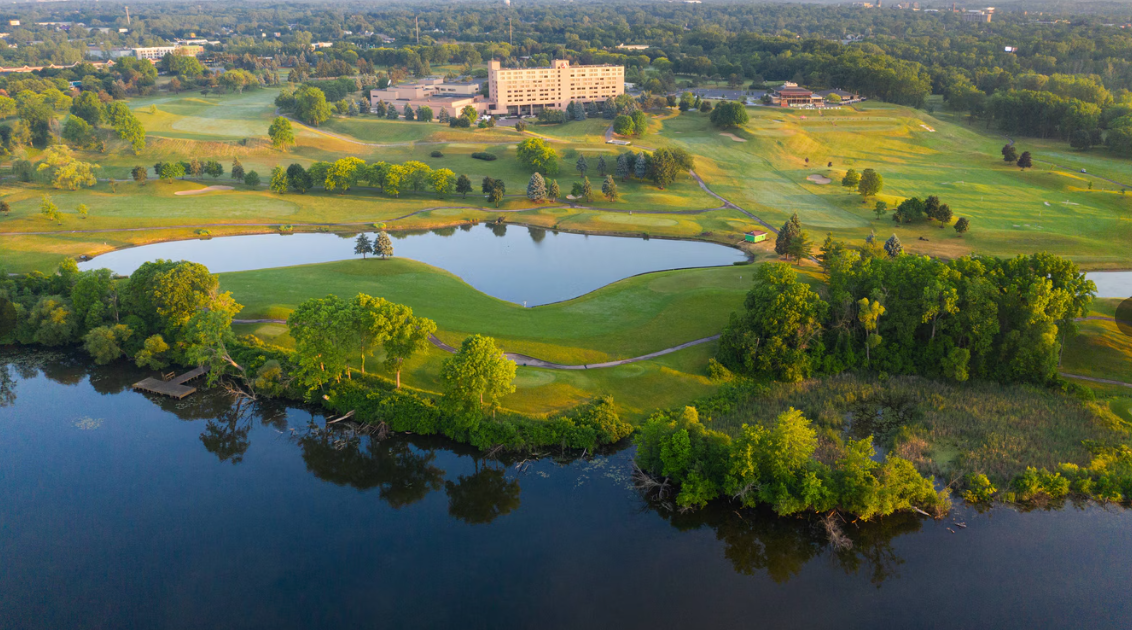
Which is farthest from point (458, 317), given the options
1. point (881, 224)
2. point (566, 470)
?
point (881, 224)

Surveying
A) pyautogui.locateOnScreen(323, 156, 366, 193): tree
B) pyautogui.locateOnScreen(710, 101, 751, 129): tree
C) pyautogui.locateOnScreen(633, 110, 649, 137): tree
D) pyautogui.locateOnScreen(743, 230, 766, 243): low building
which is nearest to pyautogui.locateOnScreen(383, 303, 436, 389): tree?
pyautogui.locateOnScreen(743, 230, 766, 243): low building

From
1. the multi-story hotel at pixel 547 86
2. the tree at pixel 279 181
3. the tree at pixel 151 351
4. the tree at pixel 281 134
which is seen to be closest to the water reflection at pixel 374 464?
the tree at pixel 151 351

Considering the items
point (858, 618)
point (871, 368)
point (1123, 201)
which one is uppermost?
point (1123, 201)

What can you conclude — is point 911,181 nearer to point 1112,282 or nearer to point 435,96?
point 1112,282

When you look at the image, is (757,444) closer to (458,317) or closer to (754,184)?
(458,317)

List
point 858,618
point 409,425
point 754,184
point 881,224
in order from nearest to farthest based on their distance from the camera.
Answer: point 858,618, point 409,425, point 881,224, point 754,184

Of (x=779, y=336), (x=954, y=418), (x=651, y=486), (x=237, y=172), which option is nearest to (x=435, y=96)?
(x=237, y=172)

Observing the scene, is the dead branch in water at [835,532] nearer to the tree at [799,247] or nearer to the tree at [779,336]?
the tree at [779,336]
